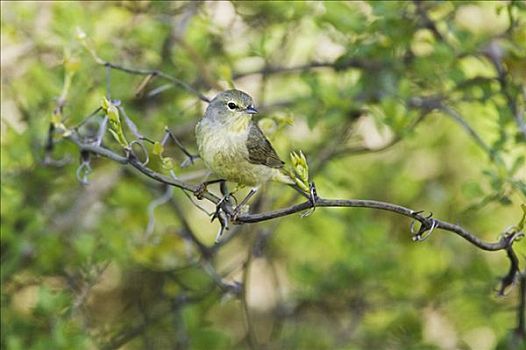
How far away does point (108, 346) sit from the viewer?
152 inches

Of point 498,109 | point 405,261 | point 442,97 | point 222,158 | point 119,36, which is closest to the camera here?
point 222,158

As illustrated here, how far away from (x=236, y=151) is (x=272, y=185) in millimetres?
1392

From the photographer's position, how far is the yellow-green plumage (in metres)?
2.73

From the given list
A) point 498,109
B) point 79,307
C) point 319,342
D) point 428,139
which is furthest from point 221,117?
point 428,139

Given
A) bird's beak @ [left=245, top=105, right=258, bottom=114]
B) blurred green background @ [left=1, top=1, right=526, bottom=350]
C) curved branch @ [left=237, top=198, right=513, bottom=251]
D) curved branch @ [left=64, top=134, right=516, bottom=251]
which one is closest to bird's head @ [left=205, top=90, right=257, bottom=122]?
bird's beak @ [left=245, top=105, right=258, bottom=114]

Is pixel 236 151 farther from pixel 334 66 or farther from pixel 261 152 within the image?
pixel 334 66

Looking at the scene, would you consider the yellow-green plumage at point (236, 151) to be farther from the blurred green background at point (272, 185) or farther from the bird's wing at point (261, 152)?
the blurred green background at point (272, 185)

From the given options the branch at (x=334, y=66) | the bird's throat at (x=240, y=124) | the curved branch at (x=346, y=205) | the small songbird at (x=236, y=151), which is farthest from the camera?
the branch at (x=334, y=66)

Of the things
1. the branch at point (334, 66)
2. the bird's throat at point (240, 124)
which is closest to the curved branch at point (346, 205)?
the bird's throat at point (240, 124)

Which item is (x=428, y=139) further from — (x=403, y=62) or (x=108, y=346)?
(x=108, y=346)

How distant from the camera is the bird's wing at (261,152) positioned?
2798 mm

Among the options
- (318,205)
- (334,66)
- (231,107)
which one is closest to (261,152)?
(231,107)

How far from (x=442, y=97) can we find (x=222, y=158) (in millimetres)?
1307

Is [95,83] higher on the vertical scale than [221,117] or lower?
lower
